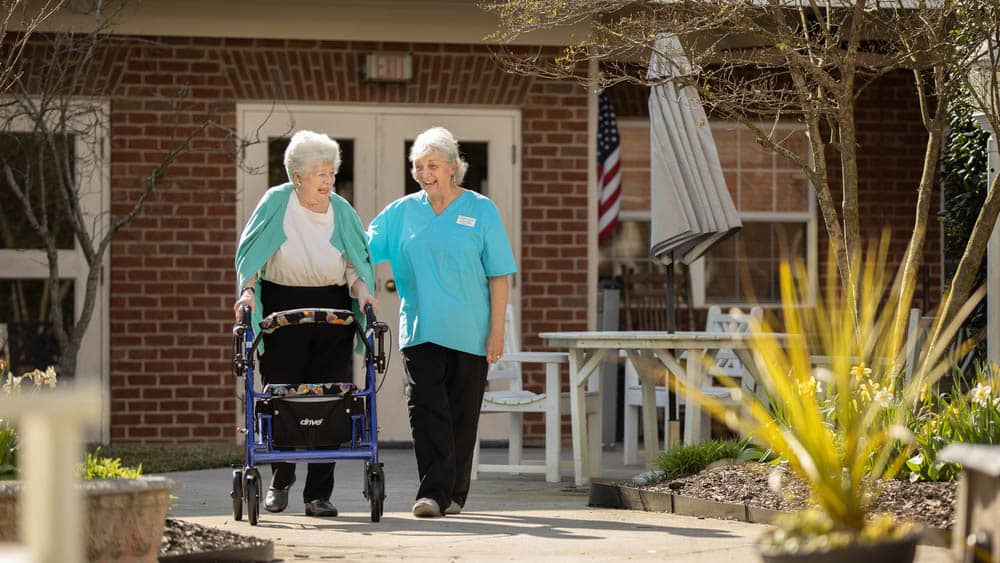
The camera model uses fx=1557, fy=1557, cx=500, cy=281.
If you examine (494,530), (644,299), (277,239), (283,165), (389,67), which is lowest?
(494,530)

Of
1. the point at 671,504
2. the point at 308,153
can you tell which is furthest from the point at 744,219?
the point at 308,153

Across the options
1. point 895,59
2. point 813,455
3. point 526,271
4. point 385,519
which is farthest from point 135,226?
point 813,455

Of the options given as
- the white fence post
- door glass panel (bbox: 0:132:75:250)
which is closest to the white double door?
door glass panel (bbox: 0:132:75:250)

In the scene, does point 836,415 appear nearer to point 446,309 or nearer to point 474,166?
point 446,309

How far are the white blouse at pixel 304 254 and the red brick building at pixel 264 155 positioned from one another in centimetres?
382

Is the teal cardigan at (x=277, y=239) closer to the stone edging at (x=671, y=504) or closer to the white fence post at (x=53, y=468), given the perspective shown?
the stone edging at (x=671, y=504)

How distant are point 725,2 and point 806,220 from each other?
16.5 feet

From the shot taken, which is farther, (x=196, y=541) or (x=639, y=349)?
(x=639, y=349)

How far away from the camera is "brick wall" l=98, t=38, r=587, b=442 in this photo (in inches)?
401

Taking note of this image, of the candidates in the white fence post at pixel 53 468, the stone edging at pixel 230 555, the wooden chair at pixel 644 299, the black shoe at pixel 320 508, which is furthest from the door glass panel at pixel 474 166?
the white fence post at pixel 53 468

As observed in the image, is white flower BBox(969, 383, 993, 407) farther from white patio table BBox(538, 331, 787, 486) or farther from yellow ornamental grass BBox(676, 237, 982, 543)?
white patio table BBox(538, 331, 787, 486)

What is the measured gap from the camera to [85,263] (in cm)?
1012

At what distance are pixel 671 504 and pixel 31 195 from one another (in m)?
5.47

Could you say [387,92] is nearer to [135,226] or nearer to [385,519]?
[135,226]
